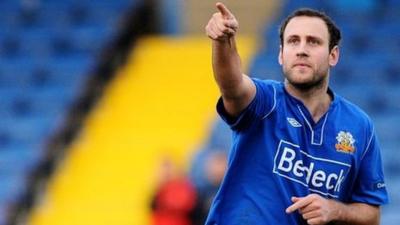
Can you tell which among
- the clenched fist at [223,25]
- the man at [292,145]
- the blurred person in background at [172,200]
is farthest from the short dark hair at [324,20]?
the blurred person in background at [172,200]

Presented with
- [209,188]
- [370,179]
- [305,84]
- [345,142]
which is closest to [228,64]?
[305,84]

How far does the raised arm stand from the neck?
28 cm

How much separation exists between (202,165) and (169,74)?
2414 millimetres

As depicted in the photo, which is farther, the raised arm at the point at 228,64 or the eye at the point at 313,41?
the eye at the point at 313,41

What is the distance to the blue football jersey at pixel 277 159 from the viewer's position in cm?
584

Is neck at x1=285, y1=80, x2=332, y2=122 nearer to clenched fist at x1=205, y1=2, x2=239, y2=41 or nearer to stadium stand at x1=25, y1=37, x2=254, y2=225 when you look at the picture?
clenched fist at x1=205, y1=2, x2=239, y2=41

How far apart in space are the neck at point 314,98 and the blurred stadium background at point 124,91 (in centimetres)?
552

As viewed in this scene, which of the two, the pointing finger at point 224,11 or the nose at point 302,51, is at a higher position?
the pointing finger at point 224,11

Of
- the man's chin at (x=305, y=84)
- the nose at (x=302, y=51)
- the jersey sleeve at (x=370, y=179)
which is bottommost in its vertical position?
the jersey sleeve at (x=370, y=179)

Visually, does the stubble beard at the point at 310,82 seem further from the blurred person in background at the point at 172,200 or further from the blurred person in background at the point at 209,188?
the blurred person in background at the point at 172,200

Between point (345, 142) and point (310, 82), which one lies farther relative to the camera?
point (345, 142)

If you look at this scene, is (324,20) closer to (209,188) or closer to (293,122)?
A: (293,122)

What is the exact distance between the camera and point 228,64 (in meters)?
5.59

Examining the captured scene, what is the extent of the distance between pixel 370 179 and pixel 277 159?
51 cm
